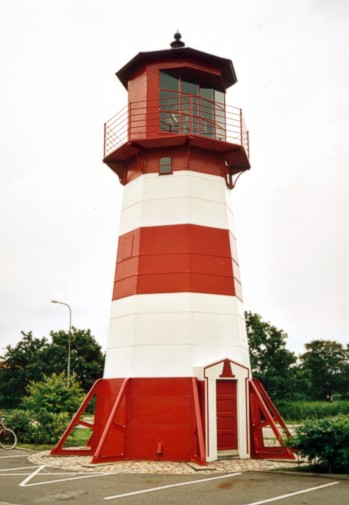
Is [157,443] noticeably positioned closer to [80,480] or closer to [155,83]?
[80,480]

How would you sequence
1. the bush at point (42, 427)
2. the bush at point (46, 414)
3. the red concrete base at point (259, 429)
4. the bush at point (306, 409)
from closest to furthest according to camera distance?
the red concrete base at point (259, 429) < the bush at point (42, 427) < the bush at point (46, 414) < the bush at point (306, 409)

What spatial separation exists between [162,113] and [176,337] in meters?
7.62

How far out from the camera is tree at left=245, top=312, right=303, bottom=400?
43219 mm

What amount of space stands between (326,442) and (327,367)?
58219 millimetres

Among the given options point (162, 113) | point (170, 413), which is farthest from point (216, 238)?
point (170, 413)

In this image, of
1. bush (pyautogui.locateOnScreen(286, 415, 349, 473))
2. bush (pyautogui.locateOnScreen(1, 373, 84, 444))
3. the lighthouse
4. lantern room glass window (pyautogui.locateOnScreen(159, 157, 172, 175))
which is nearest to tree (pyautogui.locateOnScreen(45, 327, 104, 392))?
bush (pyautogui.locateOnScreen(1, 373, 84, 444))

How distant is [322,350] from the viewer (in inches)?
2746

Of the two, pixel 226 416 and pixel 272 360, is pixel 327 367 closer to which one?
pixel 272 360

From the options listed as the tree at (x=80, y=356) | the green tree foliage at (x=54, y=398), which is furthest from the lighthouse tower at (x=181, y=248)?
the tree at (x=80, y=356)

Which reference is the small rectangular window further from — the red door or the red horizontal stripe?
the red door

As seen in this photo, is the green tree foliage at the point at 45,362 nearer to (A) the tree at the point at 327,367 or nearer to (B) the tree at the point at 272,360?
(B) the tree at the point at 272,360

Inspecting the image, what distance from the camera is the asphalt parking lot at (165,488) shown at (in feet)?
34.3

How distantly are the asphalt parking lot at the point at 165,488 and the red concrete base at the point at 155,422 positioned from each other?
81.6 inches

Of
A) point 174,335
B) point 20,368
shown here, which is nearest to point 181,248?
point 174,335
